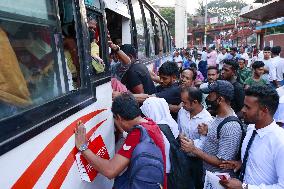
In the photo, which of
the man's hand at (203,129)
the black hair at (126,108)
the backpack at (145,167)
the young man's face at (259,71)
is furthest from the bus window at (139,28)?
the backpack at (145,167)

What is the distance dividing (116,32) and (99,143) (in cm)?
306

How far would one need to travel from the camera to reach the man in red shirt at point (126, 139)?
89.1 inches

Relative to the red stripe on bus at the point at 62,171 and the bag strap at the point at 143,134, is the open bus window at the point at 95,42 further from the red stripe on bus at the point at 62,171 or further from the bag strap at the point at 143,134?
the red stripe on bus at the point at 62,171

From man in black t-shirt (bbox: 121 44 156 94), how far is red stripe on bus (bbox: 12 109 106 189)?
209 cm

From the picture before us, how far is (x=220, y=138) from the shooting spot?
3014 mm

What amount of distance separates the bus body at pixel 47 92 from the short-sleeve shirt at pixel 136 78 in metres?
1.24

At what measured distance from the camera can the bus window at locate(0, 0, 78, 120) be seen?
1.63 metres

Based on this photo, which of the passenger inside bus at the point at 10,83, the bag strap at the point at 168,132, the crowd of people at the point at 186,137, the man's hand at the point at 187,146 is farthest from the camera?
the man's hand at the point at 187,146

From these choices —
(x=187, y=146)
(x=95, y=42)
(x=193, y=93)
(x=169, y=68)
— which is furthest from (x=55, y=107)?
(x=169, y=68)

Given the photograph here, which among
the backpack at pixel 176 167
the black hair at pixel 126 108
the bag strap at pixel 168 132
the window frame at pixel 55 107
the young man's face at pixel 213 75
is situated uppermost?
the window frame at pixel 55 107

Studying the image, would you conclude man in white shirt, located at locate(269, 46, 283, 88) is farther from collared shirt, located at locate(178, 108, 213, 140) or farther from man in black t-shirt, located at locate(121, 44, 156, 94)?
collared shirt, located at locate(178, 108, 213, 140)

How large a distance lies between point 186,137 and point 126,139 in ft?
3.42

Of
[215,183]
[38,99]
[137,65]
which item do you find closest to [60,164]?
[38,99]

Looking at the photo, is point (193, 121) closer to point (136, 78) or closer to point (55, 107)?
point (136, 78)
